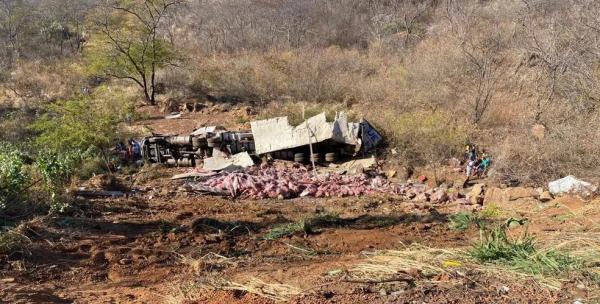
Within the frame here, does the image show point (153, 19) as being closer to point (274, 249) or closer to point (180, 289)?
point (274, 249)

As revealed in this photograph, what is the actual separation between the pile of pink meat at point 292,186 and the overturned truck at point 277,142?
4.00 feet

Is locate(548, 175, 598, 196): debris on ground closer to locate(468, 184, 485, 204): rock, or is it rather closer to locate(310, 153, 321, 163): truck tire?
locate(468, 184, 485, 204): rock

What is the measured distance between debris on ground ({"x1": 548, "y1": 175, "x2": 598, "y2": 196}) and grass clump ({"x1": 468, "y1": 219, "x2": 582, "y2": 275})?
12.8 ft

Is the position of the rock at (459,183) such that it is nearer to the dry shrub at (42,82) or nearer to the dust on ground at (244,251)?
the dust on ground at (244,251)

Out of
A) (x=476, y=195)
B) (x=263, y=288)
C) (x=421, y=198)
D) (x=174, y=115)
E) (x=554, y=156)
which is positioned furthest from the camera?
(x=174, y=115)

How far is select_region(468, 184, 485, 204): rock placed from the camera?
8.19 m

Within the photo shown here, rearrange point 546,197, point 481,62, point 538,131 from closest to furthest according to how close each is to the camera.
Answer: point 546,197, point 538,131, point 481,62

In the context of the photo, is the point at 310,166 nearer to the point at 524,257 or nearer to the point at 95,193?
the point at 95,193

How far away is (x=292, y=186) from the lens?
925 centimetres

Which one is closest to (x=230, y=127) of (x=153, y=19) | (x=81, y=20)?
(x=153, y=19)

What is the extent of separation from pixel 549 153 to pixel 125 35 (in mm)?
13627

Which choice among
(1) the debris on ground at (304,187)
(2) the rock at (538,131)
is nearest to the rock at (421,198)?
(1) the debris on ground at (304,187)

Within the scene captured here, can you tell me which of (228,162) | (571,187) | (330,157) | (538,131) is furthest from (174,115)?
(571,187)

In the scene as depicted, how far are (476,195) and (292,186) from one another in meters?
3.26
